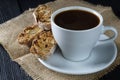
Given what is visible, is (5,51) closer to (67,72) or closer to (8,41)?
(8,41)

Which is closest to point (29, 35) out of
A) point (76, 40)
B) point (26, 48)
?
point (26, 48)

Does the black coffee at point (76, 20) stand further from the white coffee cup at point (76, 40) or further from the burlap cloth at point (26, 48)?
the burlap cloth at point (26, 48)

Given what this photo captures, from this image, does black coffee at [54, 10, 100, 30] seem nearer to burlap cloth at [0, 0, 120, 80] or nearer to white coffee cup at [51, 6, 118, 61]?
white coffee cup at [51, 6, 118, 61]

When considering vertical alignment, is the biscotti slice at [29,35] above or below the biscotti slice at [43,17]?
below

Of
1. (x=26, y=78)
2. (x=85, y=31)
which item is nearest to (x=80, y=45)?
(x=85, y=31)

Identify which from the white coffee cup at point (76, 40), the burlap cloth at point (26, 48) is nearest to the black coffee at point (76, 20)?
the white coffee cup at point (76, 40)

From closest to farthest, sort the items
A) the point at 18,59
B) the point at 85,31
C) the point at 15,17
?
the point at 85,31, the point at 18,59, the point at 15,17
